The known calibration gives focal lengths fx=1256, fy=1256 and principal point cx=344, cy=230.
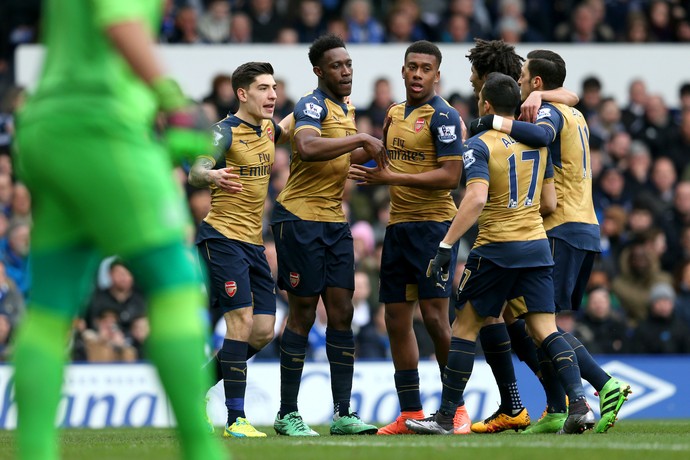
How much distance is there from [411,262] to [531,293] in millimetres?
989

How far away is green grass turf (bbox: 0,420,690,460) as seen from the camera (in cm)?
580

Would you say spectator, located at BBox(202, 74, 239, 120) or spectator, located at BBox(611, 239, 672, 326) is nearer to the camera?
spectator, located at BBox(611, 239, 672, 326)

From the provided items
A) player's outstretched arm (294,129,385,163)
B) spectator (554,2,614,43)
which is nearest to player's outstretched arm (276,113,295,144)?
player's outstretched arm (294,129,385,163)

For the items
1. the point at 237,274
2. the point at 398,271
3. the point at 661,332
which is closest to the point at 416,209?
A: the point at 398,271

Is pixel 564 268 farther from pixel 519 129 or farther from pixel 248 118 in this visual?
pixel 248 118

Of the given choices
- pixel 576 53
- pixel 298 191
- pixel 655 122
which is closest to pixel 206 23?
pixel 576 53

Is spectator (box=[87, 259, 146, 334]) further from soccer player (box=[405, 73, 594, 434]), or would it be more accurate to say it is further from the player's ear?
soccer player (box=[405, 73, 594, 434])

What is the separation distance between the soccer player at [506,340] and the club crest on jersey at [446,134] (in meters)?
0.27

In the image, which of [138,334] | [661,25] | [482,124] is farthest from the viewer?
[661,25]

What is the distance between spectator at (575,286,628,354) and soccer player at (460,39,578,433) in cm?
457

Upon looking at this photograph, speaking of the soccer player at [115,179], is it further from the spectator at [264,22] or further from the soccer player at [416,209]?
the spectator at [264,22]

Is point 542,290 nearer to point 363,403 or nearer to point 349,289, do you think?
point 349,289

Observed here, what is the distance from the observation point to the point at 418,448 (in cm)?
627

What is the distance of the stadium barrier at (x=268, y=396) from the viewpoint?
38.6 ft
